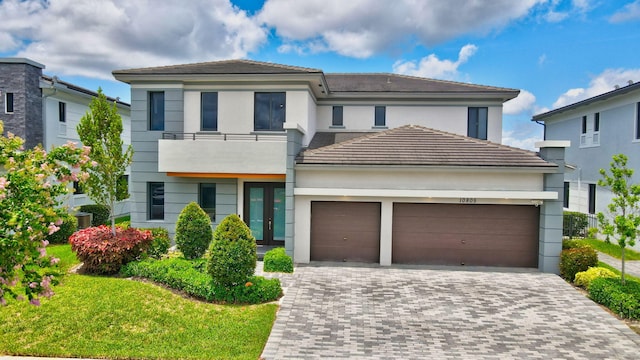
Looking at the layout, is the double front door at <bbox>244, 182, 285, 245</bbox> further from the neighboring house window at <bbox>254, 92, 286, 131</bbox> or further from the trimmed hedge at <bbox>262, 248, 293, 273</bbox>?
the trimmed hedge at <bbox>262, 248, 293, 273</bbox>

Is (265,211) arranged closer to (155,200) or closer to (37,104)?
(155,200)

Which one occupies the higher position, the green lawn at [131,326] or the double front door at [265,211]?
the double front door at [265,211]

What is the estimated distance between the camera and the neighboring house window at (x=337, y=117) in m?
21.4

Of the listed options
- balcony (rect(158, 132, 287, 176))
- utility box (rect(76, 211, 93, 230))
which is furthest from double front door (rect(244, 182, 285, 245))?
utility box (rect(76, 211, 93, 230))

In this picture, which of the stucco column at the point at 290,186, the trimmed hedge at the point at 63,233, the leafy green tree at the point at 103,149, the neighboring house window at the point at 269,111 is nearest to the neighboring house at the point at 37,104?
the trimmed hedge at the point at 63,233

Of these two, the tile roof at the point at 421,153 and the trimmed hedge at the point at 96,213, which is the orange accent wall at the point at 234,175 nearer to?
the tile roof at the point at 421,153

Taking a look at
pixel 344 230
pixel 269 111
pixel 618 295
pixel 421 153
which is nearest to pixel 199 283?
pixel 344 230

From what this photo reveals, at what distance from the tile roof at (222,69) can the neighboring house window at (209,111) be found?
1044 mm

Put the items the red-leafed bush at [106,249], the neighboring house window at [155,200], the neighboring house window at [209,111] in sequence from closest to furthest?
the red-leafed bush at [106,249] → the neighboring house window at [209,111] → the neighboring house window at [155,200]

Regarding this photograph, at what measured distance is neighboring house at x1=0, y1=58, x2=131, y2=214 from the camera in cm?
1969

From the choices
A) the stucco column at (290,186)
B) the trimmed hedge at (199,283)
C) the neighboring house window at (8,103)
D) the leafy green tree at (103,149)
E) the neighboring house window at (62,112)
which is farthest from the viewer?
the neighboring house window at (62,112)

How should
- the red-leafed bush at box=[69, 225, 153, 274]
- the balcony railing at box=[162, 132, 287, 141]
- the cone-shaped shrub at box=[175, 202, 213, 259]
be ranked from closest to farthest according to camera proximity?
the red-leafed bush at box=[69, 225, 153, 274], the cone-shaped shrub at box=[175, 202, 213, 259], the balcony railing at box=[162, 132, 287, 141]

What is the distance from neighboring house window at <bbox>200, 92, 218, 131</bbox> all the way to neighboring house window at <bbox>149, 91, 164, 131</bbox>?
1.79m

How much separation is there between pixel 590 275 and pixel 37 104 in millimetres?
24265
